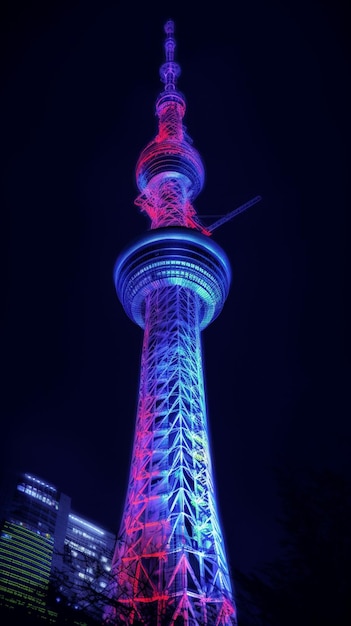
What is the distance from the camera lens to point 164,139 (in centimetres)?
5603

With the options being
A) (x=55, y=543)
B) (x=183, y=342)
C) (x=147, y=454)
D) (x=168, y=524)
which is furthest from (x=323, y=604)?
(x=55, y=543)

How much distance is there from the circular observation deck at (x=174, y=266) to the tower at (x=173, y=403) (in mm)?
89

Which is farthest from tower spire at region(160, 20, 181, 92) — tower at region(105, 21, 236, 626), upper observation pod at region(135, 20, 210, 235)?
upper observation pod at region(135, 20, 210, 235)

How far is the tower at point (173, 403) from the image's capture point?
27.8 meters

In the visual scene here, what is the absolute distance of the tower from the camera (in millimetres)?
27828

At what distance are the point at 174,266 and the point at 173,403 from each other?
41.2 feet

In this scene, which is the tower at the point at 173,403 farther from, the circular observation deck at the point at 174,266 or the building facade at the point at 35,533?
the building facade at the point at 35,533

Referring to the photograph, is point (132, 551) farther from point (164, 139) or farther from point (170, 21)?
point (170, 21)

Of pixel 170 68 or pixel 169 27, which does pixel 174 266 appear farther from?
pixel 169 27

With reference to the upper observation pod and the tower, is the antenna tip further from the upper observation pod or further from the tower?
the upper observation pod

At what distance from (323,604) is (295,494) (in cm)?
138

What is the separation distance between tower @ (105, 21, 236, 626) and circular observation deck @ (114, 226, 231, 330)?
89mm

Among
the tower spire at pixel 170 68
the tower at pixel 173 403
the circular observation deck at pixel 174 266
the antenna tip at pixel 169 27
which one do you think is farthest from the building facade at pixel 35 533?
the antenna tip at pixel 169 27

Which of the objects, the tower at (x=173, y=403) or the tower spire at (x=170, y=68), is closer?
the tower at (x=173, y=403)
